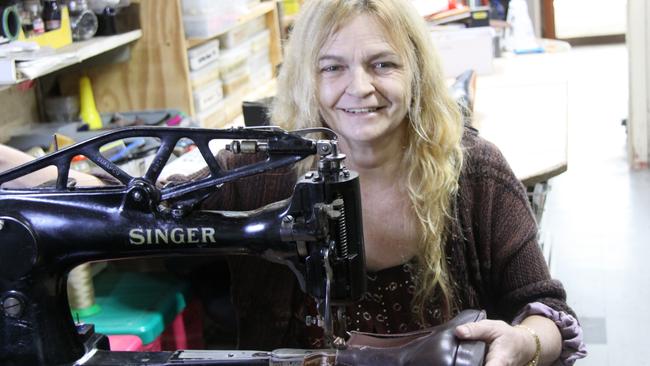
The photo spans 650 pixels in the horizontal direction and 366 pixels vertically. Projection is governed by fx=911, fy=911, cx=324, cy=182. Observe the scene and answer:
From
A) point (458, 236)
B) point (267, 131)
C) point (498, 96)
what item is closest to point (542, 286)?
point (458, 236)

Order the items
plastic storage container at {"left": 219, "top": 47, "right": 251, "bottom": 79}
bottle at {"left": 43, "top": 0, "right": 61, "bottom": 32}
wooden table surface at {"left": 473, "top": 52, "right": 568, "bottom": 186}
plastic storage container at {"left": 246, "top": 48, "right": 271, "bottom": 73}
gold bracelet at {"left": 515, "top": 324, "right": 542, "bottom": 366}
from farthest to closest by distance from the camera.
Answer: plastic storage container at {"left": 246, "top": 48, "right": 271, "bottom": 73} → plastic storage container at {"left": 219, "top": 47, "right": 251, "bottom": 79} → bottle at {"left": 43, "top": 0, "right": 61, "bottom": 32} → wooden table surface at {"left": 473, "top": 52, "right": 568, "bottom": 186} → gold bracelet at {"left": 515, "top": 324, "right": 542, "bottom": 366}

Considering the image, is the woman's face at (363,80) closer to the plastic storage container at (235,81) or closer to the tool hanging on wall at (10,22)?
the tool hanging on wall at (10,22)

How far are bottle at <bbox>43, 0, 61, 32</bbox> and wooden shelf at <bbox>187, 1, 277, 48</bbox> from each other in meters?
0.56

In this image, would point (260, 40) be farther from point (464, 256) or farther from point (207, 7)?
point (464, 256)

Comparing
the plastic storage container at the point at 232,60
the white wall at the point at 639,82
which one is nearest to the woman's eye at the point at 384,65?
the plastic storage container at the point at 232,60

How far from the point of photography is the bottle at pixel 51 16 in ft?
7.46

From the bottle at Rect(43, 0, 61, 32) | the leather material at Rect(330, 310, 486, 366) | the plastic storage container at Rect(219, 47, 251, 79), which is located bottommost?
the leather material at Rect(330, 310, 486, 366)

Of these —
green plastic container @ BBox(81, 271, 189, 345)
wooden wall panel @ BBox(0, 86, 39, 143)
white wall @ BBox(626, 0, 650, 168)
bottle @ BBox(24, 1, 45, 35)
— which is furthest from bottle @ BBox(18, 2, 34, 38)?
white wall @ BBox(626, 0, 650, 168)

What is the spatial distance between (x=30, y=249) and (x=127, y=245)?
12cm

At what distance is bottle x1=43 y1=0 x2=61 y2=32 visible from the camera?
2273mm

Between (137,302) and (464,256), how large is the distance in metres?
0.74

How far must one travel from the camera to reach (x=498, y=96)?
2908 mm

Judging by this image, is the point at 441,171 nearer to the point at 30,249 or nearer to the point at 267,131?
the point at 267,131

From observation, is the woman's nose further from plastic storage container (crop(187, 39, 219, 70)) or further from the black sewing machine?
plastic storage container (crop(187, 39, 219, 70))
